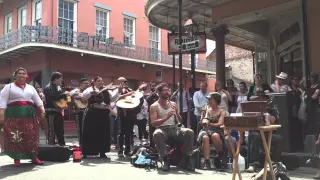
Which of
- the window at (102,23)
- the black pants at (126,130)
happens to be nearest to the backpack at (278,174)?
the black pants at (126,130)

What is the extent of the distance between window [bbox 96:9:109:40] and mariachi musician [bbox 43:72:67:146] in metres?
14.3

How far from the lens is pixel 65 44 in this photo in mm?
19359

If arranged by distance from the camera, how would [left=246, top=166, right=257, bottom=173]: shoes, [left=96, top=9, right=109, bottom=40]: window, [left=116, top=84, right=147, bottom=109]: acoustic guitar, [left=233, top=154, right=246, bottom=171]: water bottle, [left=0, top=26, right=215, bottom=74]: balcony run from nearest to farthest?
[left=246, top=166, right=257, bottom=173]: shoes → [left=233, top=154, right=246, bottom=171]: water bottle → [left=116, top=84, right=147, bottom=109]: acoustic guitar → [left=0, top=26, right=215, bottom=74]: balcony → [left=96, top=9, right=109, bottom=40]: window

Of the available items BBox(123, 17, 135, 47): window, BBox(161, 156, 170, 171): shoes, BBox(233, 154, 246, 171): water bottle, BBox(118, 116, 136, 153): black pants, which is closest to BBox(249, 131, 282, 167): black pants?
BBox(233, 154, 246, 171): water bottle

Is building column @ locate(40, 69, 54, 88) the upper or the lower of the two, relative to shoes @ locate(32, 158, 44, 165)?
upper

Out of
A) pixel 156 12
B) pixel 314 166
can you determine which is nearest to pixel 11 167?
pixel 314 166

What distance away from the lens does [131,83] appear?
24.2 metres

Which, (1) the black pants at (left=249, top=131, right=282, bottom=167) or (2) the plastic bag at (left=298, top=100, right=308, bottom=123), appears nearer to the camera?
(1) the black pants at (left=249, top=131, right=282, bottom=167)

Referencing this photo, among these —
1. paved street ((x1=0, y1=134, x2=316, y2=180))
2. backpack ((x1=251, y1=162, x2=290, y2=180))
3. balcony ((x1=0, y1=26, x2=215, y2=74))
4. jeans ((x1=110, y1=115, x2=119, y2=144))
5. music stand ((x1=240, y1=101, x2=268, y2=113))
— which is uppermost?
balcony ((x1=0, y1=26, x2=215, y2=74))

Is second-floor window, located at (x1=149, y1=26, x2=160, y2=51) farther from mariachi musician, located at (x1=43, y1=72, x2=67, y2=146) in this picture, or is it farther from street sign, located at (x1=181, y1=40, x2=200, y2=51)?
mariachi musician, located at (x1=43, y1=72, x2=67, y2=146)

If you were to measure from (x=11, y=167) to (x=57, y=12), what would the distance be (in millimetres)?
14572

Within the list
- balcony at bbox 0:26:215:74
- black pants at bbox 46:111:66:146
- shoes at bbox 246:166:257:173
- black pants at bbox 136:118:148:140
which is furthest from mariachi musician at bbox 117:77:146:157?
balcony at bbox 0:26:215:74

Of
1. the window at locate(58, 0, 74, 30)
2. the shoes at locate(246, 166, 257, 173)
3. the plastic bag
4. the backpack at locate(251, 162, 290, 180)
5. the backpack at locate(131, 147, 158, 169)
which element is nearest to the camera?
the backpack at locate(251, 162, 290, 180)

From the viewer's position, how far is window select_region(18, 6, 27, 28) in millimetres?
21298
